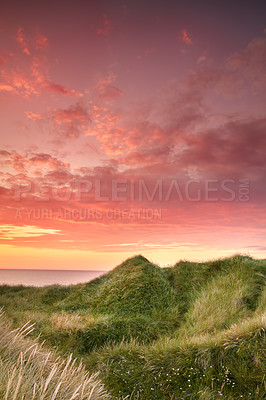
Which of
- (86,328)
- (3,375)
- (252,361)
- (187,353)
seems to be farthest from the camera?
(86,328)

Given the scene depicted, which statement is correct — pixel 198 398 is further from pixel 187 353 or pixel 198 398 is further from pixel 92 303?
pixel 92 303

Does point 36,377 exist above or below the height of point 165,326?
above

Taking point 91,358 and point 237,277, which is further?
point 237,277

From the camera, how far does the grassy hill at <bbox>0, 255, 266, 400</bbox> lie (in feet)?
17.9

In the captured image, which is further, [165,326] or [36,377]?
[165,326]

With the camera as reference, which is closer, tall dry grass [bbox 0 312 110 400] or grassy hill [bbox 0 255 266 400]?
tall dry grass [bbox 0 312 110 400]

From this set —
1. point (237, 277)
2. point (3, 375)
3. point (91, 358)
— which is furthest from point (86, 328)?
point (3, 375)

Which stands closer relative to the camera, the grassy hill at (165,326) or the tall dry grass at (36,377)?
the tall dry grass at (36,377)

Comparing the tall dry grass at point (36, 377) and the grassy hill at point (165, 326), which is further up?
the tall dry grass at point (36, 377)

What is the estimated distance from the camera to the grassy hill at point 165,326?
5.47m

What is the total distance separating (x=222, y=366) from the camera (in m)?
5.64

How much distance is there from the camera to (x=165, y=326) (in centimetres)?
902

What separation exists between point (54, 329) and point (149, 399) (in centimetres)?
416

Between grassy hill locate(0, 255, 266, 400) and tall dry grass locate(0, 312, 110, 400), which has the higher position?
tall dry grass locate(0, 312, 110, 400)
